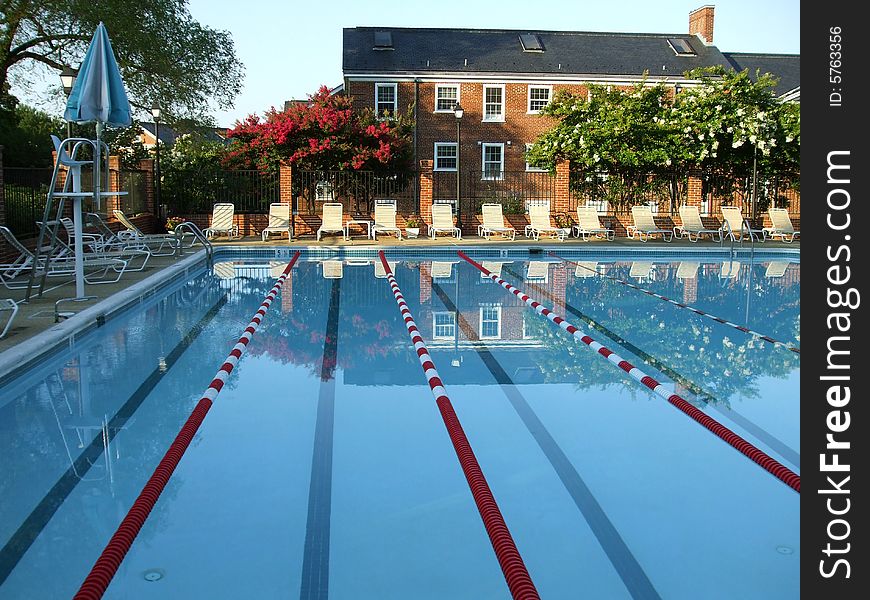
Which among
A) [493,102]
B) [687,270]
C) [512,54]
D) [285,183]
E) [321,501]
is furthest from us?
[512,54]

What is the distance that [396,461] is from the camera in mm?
5113

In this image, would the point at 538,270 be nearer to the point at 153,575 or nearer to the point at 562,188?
the point at 562,188

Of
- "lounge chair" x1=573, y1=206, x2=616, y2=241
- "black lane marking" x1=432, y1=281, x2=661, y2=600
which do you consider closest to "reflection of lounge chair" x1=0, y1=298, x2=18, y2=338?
"black lane marking" x1=432, y1=281, x2=661, y2=600

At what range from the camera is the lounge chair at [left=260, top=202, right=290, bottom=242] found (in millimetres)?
20594

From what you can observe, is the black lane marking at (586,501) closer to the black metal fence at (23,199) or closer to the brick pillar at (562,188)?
the black metal fence at (23,199)

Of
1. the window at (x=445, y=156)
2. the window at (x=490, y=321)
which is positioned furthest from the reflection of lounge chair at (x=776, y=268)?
the window at (x=445, y=156)

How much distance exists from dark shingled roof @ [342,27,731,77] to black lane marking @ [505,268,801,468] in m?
22.7

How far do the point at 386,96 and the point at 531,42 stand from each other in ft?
21.6

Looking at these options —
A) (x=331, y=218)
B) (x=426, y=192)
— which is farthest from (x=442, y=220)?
(x=331, y=218)

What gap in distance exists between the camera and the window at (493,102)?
105ft

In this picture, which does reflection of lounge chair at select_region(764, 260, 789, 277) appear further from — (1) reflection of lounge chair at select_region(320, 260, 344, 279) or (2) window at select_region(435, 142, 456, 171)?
(2) window at select_region(435, 142, 456, 171)

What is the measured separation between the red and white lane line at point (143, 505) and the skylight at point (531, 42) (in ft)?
92.7

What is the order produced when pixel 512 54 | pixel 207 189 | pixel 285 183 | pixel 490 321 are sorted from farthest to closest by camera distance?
pixel 512 54
pixel 207 189
pixel 285 183
pixel 490 321
